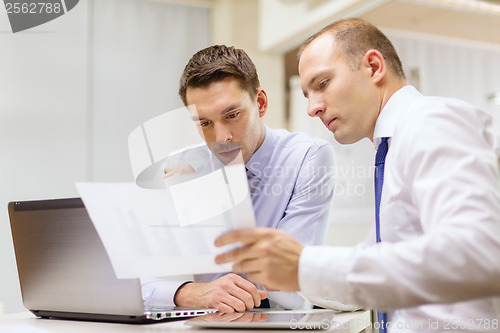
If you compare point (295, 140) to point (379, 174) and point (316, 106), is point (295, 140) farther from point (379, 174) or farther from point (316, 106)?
point (379, 174)

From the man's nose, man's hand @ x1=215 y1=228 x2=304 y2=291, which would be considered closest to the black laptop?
man's hand @ x1=215 y1=228 x2=304 y2=291

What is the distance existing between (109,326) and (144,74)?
9.84 ft

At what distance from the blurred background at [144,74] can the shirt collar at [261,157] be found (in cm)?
159

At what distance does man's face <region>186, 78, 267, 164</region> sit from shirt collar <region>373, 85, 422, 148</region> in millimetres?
503

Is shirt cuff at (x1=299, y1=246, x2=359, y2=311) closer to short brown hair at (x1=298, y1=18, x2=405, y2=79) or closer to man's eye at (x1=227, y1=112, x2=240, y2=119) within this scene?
short brown hair at (x1=298, y1=18, x2=405, y2=79)

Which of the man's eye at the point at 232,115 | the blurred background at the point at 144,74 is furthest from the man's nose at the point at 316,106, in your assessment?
the blurred background at the point at 144,74

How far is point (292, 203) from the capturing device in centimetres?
141

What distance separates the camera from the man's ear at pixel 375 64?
111 cm

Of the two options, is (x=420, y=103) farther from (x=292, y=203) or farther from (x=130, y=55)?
(x=130, y=55)

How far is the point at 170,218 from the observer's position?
77 centimetres

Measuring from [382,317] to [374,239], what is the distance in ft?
0.67

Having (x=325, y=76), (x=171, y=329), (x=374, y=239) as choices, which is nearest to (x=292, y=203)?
(x=374, y=239)

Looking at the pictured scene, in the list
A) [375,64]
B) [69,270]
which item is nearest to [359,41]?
[375,64]

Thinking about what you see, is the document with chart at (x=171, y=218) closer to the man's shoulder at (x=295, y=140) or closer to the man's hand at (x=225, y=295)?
the man's hand at (x=225, y=295)
